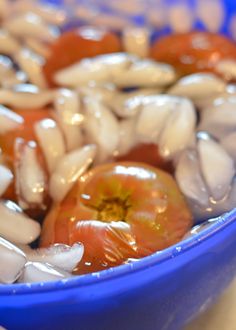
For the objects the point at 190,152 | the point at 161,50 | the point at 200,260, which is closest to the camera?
the point at 200,260

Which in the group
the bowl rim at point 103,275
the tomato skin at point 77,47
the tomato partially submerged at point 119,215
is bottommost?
the tomato partially submerged at point 119,215

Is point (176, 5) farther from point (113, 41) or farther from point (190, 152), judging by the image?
point (190, 152)

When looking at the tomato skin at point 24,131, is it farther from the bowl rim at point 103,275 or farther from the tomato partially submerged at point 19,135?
the bowl rim at point 103,275

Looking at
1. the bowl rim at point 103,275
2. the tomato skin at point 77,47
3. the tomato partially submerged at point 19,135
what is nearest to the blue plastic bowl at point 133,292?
the bowl rim at point 103,275

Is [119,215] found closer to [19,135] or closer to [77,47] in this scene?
[19,135]

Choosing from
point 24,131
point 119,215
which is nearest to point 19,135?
point 24,131

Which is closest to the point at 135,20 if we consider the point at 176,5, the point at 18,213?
the point at 176,5
